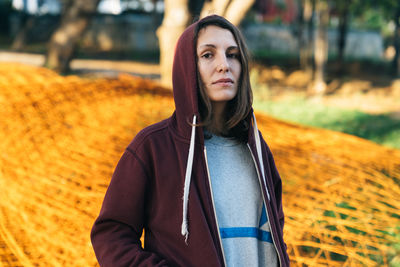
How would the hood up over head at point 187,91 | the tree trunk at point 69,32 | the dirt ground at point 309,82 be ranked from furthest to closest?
the dirt ground at point 309,82, the tree trunk at point 69,32, the hood up over head at point 187,91

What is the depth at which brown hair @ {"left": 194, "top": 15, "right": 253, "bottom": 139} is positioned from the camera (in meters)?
1.34

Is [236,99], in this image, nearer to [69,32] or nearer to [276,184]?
[276,184]

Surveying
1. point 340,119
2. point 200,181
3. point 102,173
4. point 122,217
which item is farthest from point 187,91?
point 340,119

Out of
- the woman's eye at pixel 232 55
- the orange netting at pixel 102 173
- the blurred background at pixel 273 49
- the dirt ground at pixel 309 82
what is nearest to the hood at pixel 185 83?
the woman's eye at pixel 232 55

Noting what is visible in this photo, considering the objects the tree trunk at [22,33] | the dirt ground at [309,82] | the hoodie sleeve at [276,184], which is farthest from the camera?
the tree trunk at [22,33]

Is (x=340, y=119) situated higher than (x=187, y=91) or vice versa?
(x=187, y=91)

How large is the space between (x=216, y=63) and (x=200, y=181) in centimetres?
33

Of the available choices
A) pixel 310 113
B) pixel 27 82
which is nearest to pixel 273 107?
pixel 310 113

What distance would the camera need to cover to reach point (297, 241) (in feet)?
8.35

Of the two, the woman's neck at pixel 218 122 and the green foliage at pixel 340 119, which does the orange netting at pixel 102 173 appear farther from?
the green foliage at pixel 340 119

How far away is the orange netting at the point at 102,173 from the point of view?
2436 mm

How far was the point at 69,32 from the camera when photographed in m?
9.08

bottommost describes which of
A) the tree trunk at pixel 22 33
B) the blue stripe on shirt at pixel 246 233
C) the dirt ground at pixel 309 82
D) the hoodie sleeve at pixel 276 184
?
the dirt ground at pixel 309 82

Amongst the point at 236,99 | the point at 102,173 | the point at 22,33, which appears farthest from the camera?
the point at 22,33
